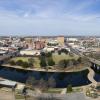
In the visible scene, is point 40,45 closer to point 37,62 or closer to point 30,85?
point 37,62

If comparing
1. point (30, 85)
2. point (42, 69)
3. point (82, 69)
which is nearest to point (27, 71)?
point (42, 69)

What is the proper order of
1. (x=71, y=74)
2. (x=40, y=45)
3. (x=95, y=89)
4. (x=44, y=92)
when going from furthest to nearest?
1. (x=40, y=45)
2. (x=71, y=74)
3. (x=95, y=89)
4. (x=44, y=92)

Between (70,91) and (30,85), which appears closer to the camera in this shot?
(70,91)

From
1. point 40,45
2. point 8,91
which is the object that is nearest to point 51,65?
point 8,91

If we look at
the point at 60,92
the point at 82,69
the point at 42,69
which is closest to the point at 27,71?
the point at 42,69

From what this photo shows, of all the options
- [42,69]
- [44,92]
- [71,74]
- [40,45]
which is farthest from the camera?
[40,45]

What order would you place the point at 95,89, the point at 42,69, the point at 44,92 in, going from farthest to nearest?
the point at 42,69 → the point at 95,89 → the point at 44,92

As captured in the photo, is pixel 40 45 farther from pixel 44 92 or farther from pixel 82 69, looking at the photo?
pixel 44 92

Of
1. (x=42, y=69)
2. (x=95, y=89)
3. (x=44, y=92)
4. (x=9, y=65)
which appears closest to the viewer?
(x=44, y=92)

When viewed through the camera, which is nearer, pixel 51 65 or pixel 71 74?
pixel 71 74
